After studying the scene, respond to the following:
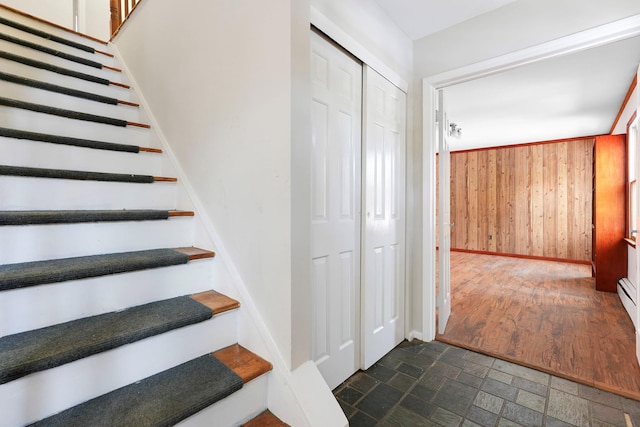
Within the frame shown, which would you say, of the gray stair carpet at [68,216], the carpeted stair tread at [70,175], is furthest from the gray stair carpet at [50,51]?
the gray stair carpet at [68,216]

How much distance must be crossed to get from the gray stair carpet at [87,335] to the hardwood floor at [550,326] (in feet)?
7.17

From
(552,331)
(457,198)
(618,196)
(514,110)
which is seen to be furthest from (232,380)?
(457,198)

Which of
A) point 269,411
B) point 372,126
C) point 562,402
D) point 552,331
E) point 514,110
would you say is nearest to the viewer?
point 269,411

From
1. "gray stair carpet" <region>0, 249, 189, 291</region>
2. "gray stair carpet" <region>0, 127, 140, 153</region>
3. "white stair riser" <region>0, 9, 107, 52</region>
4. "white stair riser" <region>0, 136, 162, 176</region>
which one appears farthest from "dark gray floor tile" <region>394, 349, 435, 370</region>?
"white stair riser" <region>0, 9, 107, 52</region>

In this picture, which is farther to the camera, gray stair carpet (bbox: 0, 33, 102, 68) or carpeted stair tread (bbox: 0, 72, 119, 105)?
gray stair carpet (bbox: 0, 33, 102, 68)

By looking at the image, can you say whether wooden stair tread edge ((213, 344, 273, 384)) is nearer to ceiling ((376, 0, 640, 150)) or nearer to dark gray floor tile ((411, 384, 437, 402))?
dark gray floor tile ((411, 384, 437, 402))

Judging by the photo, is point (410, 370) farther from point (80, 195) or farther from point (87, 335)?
point (80, 195)

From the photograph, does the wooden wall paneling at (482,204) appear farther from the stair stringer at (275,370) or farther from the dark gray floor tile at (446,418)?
the stair stringer at (275,370)

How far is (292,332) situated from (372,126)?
149 centimetres

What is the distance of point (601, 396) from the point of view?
5.71ft

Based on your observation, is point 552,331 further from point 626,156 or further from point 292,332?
point 626,156

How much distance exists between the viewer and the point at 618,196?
154 inches

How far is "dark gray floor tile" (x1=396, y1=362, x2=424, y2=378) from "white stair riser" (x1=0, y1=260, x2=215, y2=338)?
1449 mm

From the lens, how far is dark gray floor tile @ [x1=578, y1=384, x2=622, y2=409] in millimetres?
1678
